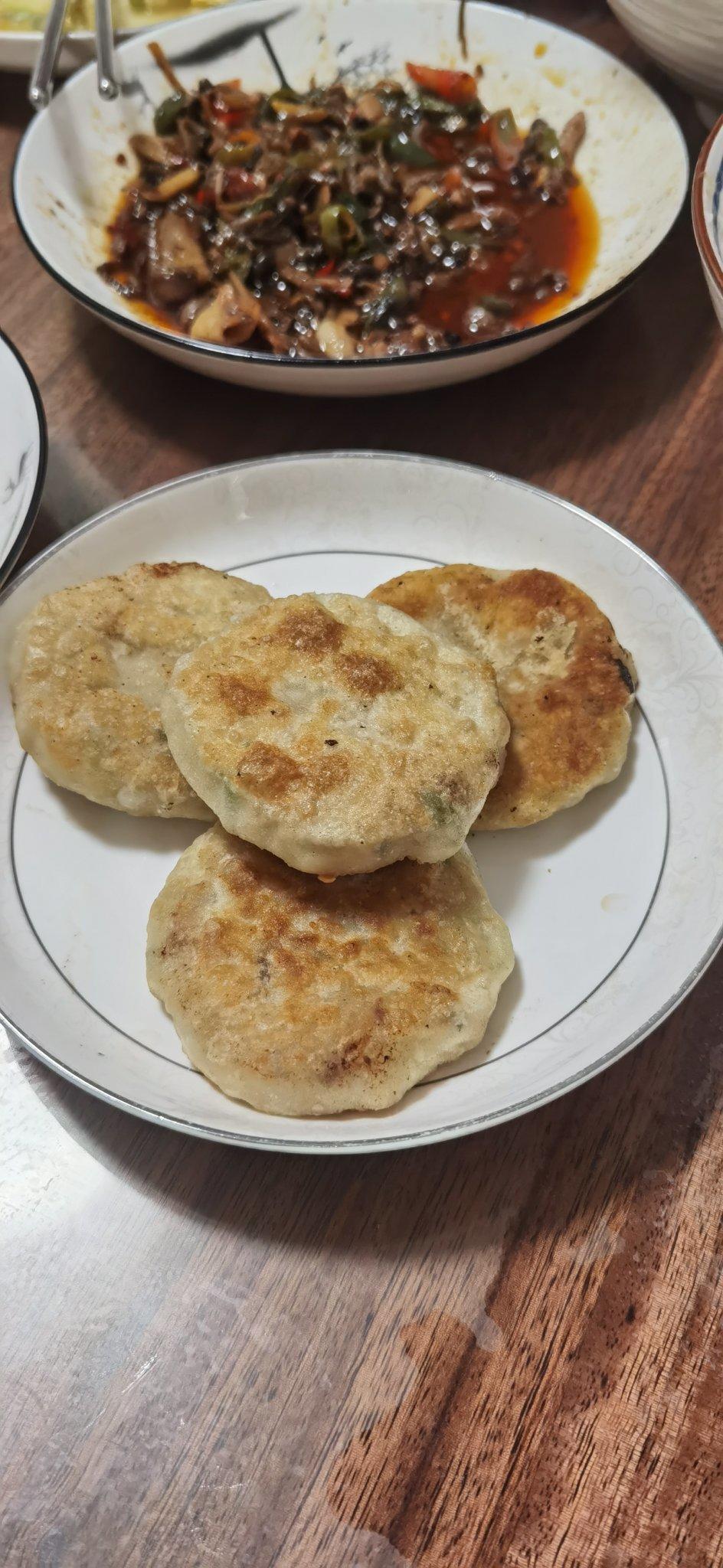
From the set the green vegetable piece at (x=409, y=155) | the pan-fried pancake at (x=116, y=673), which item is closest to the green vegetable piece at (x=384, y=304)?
the green vegetable piece at (x=409, y=155)

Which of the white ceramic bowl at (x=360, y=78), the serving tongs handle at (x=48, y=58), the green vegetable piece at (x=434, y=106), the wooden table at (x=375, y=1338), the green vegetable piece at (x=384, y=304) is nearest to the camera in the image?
the wooden table at (x=375, y=1338)

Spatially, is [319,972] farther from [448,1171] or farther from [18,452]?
[18,452]

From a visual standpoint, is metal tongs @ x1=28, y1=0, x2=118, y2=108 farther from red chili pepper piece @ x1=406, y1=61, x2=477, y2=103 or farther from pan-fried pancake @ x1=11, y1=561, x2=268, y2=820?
pan-fried pancake @ x1=11, y1=561, x2=268, y2=820

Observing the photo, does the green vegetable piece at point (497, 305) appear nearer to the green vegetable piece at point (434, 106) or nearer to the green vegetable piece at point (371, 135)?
the green vegetable piece at point (371, 135)

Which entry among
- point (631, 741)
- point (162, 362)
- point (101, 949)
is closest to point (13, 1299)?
point (101, 949)

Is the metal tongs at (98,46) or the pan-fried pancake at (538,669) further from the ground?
the metal tongs at (98,46)

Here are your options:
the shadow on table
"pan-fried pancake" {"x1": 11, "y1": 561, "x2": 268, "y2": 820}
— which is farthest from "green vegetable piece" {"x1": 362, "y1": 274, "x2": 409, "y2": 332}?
the shadow on table
